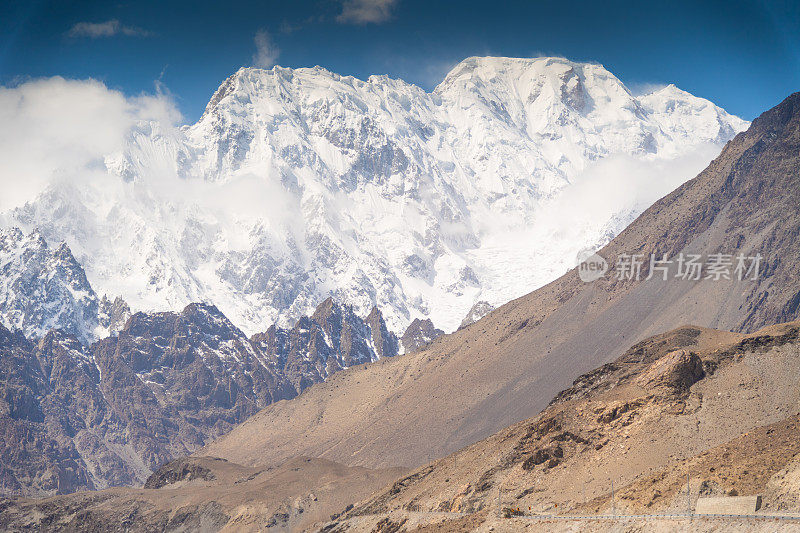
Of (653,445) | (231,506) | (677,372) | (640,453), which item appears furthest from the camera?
(231,506)

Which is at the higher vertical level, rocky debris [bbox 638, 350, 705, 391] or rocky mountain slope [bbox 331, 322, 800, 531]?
rocky debris [bbox 638, 350, 705, 391]

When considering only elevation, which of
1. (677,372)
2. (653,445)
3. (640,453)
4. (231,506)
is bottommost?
(640,453)

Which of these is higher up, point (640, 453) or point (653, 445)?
point (653, 445)

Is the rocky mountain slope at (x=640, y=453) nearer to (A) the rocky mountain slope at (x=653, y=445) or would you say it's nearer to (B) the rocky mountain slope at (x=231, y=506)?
(A) the rocky mountain slope at (x=653, y=445)

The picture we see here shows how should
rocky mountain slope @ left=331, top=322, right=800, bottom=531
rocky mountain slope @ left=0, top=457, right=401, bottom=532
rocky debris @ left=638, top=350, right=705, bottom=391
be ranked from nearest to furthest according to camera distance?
rocky mountain slope @ left=331, top=322, right=800, bottom=531
rocky debris @ left=638, top=350, right=705, bottom=391
rocky mountain slope @ left=0, top=457, right=401, bottom=532

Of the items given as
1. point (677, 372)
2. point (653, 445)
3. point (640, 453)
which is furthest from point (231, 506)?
point (653, 445)

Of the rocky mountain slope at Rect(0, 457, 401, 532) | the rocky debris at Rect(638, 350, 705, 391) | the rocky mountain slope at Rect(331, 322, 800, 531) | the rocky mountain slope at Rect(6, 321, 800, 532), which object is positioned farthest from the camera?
the rocky mountain slope at Rect(0, 457, 401, 532)

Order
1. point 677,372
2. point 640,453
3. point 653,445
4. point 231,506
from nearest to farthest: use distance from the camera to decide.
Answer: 1. point 640,453
2. point 653,445
3. point 677,372
4. point 231,506

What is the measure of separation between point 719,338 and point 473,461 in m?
48.4

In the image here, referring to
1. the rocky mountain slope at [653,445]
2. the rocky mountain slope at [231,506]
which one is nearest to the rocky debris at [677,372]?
the rocky mountain slope at [653,445]

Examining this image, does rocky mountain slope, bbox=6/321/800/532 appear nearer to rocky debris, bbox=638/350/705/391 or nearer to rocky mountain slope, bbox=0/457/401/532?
rocky debris, bbox=638/350/705/391

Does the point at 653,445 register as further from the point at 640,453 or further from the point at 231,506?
the point at 231,506

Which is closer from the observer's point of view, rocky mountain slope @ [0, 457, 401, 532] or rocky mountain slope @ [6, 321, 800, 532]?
rocky mountain slope @ [6, 321, 800, 532]

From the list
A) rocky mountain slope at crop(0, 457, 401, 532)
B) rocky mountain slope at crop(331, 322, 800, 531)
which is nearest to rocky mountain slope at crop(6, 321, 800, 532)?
rocky mountain slope at crop(331, 322, 800, 531)
